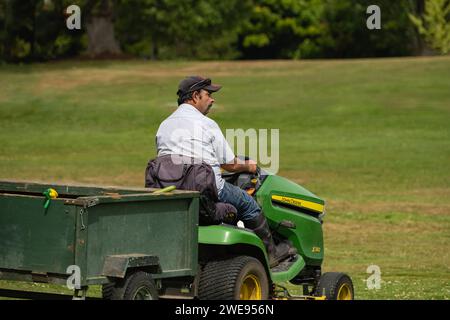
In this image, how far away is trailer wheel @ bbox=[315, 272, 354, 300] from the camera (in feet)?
30.5

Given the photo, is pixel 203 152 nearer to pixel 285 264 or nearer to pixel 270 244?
pixel 270 244


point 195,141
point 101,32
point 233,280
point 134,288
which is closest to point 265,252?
point 233,280

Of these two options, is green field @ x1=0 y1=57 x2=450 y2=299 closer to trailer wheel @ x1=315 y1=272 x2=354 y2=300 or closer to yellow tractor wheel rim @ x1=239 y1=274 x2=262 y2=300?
trailer wheel @ x1=315 y1=272 x2=354 y2=300

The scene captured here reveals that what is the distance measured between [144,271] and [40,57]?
4207cm

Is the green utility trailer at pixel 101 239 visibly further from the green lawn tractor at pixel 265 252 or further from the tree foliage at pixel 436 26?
the tree foliage at pixel 436 26

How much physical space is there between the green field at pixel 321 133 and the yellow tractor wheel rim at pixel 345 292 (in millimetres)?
1456

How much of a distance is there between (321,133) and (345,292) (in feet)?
70.8

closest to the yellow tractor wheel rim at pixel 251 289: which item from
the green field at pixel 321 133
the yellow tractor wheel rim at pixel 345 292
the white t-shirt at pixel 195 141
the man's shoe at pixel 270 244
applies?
the man's shoe at pixel 270 244

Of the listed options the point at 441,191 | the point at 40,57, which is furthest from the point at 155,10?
the point at 441,191

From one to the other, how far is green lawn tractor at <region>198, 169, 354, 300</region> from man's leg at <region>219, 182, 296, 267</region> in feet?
0.43

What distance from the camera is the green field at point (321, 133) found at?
1627 centimetres

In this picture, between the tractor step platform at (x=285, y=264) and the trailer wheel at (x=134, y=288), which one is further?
the tractor step platform at (x=285, y=264)

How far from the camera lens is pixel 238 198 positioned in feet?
28.4

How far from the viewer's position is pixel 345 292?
959cm
